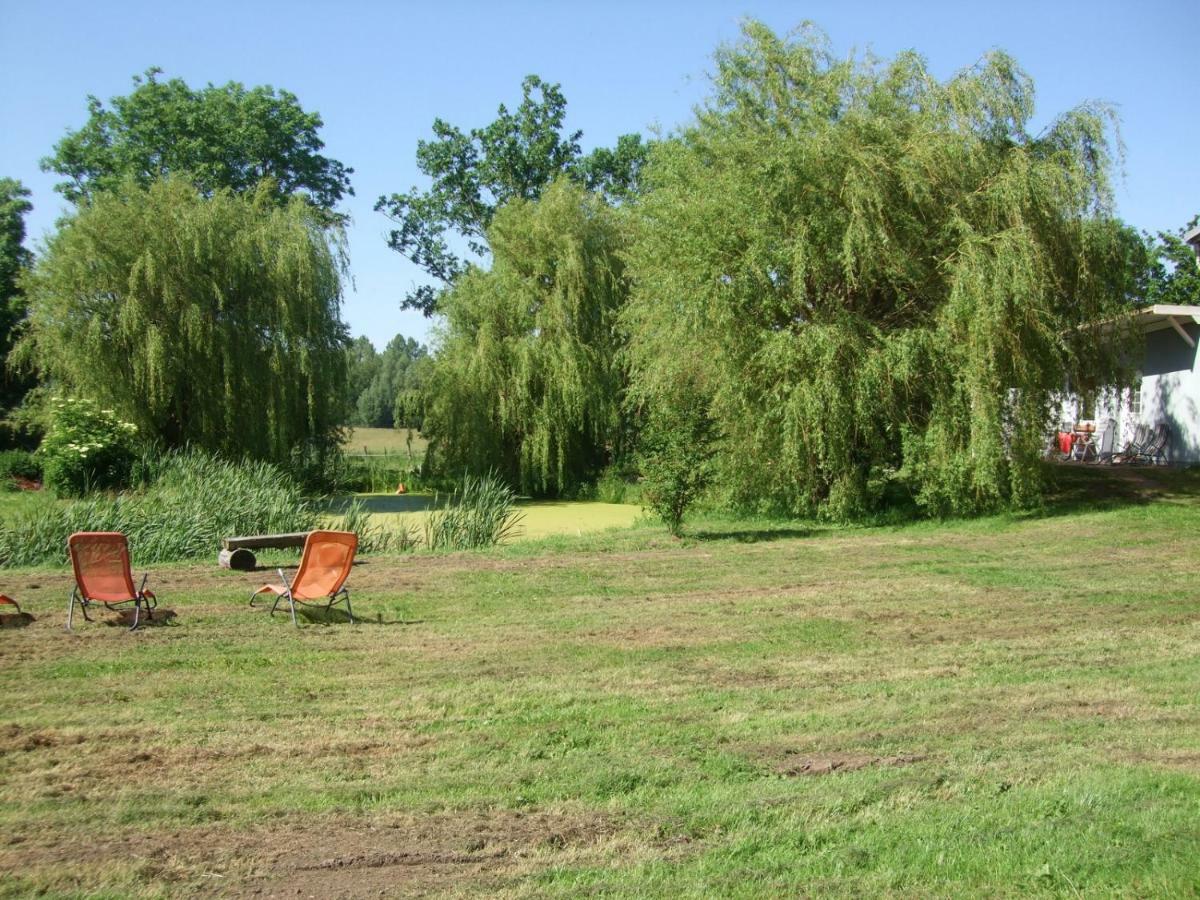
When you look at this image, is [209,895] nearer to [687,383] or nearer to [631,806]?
[631,806]

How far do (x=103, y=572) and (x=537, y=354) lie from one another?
18391 mm

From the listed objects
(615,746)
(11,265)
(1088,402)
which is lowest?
(615,746)

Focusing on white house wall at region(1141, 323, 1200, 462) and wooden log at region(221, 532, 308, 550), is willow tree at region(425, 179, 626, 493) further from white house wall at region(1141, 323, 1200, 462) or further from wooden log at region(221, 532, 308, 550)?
wooden log at region(221, 532, 308, 550)

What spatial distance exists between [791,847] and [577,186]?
88.0 feet

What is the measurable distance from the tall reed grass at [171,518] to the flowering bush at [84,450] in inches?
82.5

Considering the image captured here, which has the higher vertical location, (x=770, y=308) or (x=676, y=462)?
(x=770, y=308)

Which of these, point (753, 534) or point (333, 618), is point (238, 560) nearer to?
point (333, 618)

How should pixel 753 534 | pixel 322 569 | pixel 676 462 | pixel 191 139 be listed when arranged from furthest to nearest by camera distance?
1. pixel 191 139
2. pixel 753 534
3. pixel 676 462
4. pixel 322 569

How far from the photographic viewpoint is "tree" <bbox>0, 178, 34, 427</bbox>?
3152cm

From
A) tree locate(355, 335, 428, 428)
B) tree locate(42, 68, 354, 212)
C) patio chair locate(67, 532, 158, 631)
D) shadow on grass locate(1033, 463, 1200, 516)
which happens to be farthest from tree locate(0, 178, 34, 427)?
tree locate(355, 335, 428, 428)

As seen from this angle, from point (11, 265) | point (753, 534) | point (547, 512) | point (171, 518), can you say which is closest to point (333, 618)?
point (171, 518)

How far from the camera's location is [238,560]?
1261 centimetres

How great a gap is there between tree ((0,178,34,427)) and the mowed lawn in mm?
23926

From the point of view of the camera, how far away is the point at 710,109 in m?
19.7
